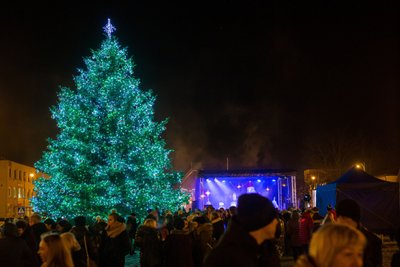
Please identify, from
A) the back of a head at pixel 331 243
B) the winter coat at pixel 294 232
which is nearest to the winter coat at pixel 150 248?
the winter coat at pixel 294 232

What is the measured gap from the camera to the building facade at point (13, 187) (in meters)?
78.4

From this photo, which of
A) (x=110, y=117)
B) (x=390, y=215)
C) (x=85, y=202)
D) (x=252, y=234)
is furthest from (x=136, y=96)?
(x=252, y=234)

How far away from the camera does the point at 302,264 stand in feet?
10.6

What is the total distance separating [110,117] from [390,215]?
46.0 ft

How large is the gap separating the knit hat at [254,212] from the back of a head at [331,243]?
0.46 metres

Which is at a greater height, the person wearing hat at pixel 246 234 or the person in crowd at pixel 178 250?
the person wearing hat at pixel 246 234

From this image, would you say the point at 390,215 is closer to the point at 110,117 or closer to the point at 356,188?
the point at 356,188

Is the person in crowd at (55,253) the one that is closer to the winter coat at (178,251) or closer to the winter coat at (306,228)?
the winter coat at (178,251)

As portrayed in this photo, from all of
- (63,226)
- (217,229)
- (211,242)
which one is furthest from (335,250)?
(217,229)

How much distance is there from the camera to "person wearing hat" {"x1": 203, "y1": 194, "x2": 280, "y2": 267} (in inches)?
135

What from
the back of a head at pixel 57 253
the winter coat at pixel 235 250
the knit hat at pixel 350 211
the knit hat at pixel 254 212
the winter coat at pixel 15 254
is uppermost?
the knit hat at pixel 254 212

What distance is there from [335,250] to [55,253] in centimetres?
345

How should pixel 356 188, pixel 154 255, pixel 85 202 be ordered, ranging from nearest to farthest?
1. pixel 154 255
2. pixel 356 188
3. pixel 85 202

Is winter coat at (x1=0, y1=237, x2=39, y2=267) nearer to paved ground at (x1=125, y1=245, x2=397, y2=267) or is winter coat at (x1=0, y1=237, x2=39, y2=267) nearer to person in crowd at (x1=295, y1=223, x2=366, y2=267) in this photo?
person in crowd at (x1=295, y1=223, x2=366, y2=267)
